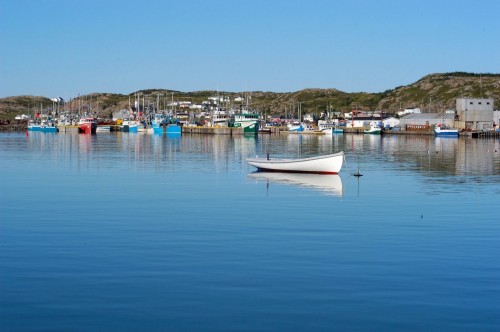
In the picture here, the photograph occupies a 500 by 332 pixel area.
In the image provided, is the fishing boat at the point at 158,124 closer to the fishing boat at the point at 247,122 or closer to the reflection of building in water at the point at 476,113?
the fishing boat at the point at 247,122

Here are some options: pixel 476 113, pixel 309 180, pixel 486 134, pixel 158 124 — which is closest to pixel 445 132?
pixel 486 134

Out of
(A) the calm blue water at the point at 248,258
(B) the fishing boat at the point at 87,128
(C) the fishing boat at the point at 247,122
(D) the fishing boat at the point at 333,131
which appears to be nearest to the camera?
(A) the calm blue water at the point at 248,258

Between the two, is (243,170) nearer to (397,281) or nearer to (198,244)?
(198,244)

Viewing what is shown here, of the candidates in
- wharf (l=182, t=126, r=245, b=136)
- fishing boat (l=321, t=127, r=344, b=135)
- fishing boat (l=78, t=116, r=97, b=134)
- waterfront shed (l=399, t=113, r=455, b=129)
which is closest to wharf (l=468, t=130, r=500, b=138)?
waterfront shed (l=399, t=113, r=455, b=129)

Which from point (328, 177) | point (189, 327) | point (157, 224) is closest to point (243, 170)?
point (328, 177)

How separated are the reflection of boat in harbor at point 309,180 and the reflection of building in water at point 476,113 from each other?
115m

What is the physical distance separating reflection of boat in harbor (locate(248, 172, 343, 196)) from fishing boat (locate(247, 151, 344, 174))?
1.70ft

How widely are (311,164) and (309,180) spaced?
4408mm

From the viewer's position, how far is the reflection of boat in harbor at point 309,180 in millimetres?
42719

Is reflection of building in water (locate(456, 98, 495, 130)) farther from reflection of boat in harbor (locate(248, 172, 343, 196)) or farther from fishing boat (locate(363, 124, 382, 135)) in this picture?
reflection of boat in harbor (locate(248, 172, 343, 196))

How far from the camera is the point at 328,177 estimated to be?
50.1 metres

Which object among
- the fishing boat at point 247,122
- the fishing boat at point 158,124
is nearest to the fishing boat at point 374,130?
the fishing boat at point 247,122

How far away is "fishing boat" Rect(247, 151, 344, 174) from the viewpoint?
2031 inches

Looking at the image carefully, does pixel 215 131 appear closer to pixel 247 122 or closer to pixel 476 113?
pixel 247 122
